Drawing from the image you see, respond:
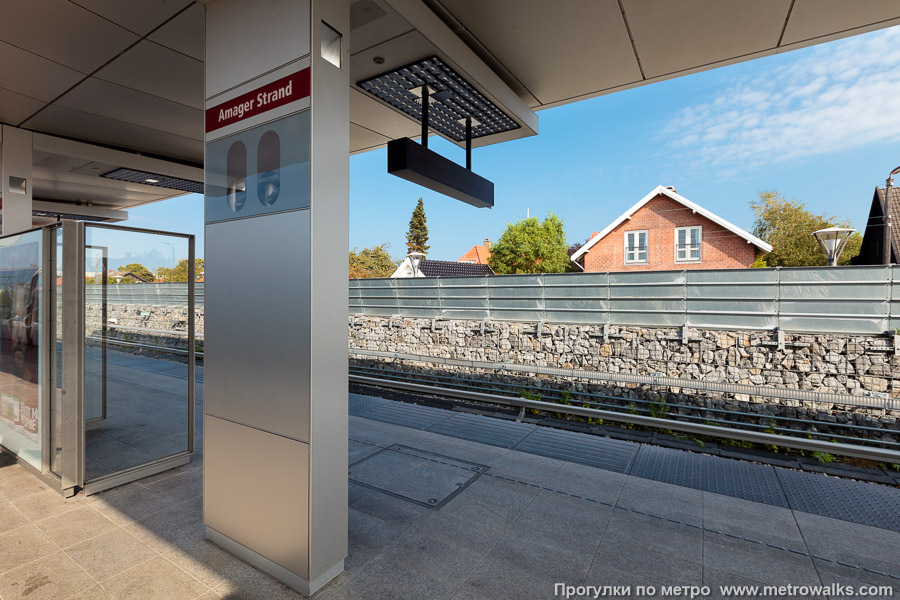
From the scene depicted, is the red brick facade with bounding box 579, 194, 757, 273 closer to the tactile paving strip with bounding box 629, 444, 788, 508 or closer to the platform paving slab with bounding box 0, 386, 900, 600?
the tactile paving strip with bounding box 629, 444, 788, 508

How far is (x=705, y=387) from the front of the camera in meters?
5.10

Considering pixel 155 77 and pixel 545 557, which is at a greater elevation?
pixel 155 77

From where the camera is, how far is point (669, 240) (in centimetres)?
2553

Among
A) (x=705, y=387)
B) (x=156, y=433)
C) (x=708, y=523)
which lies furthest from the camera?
(x=705, y=387)

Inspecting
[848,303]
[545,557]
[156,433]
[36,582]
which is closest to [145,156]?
[156,433]

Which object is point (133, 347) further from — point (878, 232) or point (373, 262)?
point (373, 262)

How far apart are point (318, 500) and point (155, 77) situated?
3812 mm

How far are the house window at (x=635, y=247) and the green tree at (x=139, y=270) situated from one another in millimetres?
26432

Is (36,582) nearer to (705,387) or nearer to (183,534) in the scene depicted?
(183,534)

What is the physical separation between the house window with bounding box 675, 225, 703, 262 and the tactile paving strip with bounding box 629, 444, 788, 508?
24.0 m

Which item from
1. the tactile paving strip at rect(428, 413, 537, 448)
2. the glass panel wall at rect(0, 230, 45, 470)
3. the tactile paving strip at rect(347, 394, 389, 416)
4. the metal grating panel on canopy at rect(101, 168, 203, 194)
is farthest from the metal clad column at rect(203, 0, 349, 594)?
the metal grating panel on canopy at rect(101, 168, 203, 194)

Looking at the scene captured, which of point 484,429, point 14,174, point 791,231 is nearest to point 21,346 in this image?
point 14,174

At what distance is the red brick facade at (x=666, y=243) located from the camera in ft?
78.3

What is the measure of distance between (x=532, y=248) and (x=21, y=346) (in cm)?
3940
